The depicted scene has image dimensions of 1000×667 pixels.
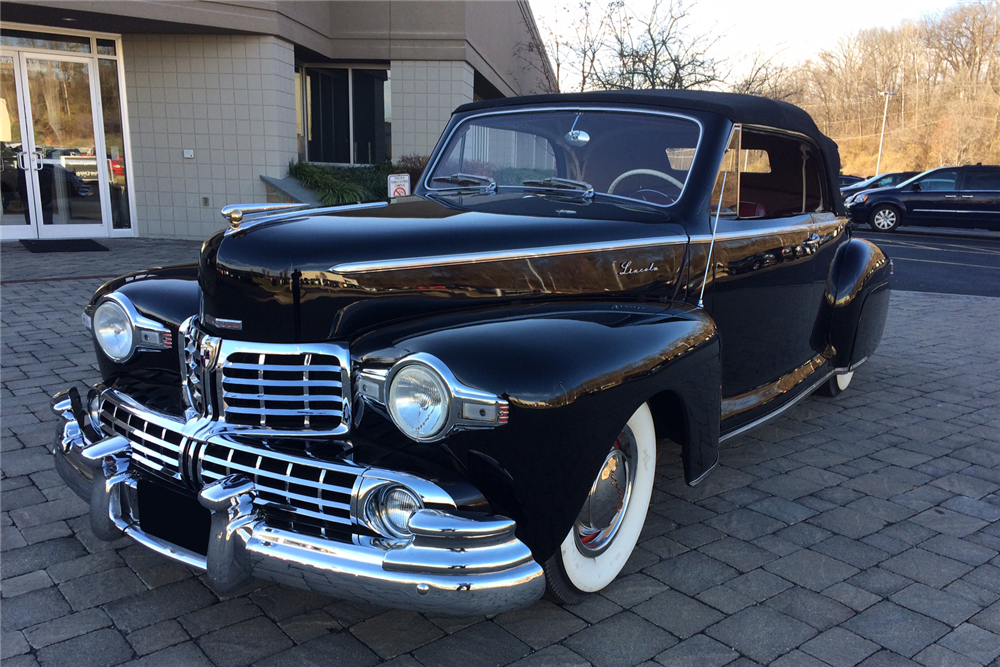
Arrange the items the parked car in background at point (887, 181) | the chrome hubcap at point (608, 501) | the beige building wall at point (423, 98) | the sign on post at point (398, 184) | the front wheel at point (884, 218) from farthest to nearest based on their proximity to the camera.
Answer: the parked car in background at point (887, 181) < the front wheel at point (884, 218) < the beige building wall at point (423, 98) < the sign on post at point (398, 184) < the chrome hubcap at point (608, 501)

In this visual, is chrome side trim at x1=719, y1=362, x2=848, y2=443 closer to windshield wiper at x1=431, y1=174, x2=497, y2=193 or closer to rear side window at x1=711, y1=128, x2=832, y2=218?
rear side window at x1=711, y1=128, x2=832, y2=218

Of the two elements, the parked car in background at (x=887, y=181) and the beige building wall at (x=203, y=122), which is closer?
the beige building wall at (x=203, y=122)

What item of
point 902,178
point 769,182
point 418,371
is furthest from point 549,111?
point 902,178

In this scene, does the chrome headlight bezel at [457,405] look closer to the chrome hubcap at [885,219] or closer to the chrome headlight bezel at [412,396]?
the chrome headlight bezel at [412,396]

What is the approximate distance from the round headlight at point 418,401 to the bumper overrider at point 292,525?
0.47 feet

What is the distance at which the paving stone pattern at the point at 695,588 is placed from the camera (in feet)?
7.87

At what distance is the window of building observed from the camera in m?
14.7

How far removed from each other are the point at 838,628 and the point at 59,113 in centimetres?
1272

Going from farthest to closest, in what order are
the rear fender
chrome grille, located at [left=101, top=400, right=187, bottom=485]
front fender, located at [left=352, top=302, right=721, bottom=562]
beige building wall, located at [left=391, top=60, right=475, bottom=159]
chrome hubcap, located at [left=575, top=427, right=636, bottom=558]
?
beige building wall, located at [left=391, top=60, right=475, bottom=159] → the rear fender → chrome hubcap, located at [left=575, top=427, right=636, bottom=558] → chrome grille, located at [left=101, top=400, right=187, bottom=485] → front fender, located at [left=352, top=302, right=721, bottom=562]

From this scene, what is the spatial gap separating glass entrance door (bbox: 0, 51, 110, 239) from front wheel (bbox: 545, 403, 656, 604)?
1175 cm

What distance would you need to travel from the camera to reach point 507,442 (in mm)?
2109

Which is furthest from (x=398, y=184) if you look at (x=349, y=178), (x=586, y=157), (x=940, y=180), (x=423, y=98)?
(x=940, y=180)

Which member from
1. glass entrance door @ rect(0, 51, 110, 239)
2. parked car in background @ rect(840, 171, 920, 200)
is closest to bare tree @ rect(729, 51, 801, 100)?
parked car in background @ rect(840, 171, 920, 200)

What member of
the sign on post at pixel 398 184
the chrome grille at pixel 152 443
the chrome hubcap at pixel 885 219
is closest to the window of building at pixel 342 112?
the sign on post at pixel 398 184
